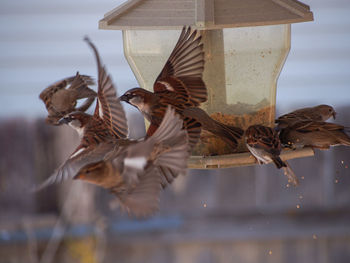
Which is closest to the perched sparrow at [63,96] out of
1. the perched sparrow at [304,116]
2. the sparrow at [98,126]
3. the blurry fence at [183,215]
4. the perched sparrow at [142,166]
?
the sparrow at [98,126]

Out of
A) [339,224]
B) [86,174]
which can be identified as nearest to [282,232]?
[339,224]

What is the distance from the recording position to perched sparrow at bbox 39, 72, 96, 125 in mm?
1481

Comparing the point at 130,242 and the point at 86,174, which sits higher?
the point at 86,174

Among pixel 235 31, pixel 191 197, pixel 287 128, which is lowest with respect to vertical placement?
pixel 191 197

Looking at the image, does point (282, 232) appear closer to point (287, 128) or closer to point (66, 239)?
point (66, 239)

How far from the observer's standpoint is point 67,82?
155 centimetres

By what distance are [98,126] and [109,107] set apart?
0.05m

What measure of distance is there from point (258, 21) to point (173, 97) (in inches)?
11.1

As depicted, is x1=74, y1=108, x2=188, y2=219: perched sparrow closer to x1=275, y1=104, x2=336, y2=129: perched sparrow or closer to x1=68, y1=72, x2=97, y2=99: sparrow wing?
x1=68, y1=72, x2=97, y2=99: sparrow wing

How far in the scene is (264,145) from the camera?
1364 millimetres

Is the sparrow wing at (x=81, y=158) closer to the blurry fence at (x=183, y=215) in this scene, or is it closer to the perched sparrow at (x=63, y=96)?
the perched sparrow at (x=63, y=96)

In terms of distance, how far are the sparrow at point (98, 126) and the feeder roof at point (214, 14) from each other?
0.23 meters

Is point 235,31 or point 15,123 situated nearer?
point 235,31

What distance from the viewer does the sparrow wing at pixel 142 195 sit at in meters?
1.09
